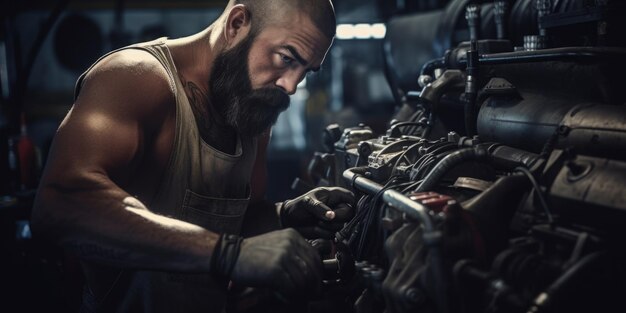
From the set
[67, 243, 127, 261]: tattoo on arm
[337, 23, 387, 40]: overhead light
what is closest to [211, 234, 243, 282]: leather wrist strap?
[67, 243, 127, 261]: tattoo on arm

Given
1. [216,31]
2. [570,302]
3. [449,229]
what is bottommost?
[570,302]

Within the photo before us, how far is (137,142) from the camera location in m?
1.92

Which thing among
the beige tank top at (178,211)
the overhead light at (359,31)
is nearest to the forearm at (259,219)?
the beige tank top at (178,211)

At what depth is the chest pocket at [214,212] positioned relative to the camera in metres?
2.25

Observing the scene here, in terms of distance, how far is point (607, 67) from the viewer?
1821 millimetres

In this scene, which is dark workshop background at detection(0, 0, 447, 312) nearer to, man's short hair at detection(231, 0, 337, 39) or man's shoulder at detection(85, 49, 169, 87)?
man's shoulder at detection(85, 49, 169, 87)

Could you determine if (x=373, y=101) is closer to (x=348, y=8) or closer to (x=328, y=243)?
(x=348, y=8)

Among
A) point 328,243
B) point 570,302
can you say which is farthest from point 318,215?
point 570,302

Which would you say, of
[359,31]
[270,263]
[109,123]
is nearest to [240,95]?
[109,123]

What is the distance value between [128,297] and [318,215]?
2.44 ft

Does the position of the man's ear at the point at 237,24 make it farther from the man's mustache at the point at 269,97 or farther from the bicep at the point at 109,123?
the bicep at the point at 109,123

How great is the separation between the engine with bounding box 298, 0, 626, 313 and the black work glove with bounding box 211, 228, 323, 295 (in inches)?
6.6

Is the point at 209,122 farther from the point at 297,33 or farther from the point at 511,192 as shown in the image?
the point at 511,192

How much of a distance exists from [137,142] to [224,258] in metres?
0.55
